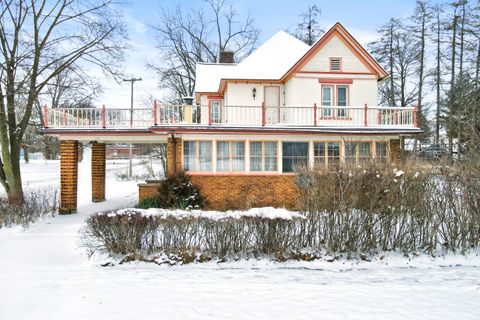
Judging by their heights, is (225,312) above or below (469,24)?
below

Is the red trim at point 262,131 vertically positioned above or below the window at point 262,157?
above

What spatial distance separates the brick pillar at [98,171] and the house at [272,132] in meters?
0.73

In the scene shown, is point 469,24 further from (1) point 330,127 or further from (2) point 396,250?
(2) point 396,250

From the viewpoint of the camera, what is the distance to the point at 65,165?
1448 centimetres

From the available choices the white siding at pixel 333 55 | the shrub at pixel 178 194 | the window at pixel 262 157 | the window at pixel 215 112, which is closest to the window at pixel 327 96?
the white siding at pixel 333 55

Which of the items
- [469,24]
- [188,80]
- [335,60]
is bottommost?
[335,60]

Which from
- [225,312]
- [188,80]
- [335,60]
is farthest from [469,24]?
[225,312]

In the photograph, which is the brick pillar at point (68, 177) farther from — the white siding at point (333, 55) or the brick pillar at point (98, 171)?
the white siding at point (333, 55)

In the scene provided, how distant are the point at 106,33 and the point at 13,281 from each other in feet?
39.9

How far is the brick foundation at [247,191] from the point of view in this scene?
14102 millimetres

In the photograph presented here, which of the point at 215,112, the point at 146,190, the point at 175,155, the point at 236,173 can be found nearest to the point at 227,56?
the point at 215,112

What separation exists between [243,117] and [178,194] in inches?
208

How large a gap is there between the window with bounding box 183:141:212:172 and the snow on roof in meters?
4.73

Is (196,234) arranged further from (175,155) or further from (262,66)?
(262,66)
